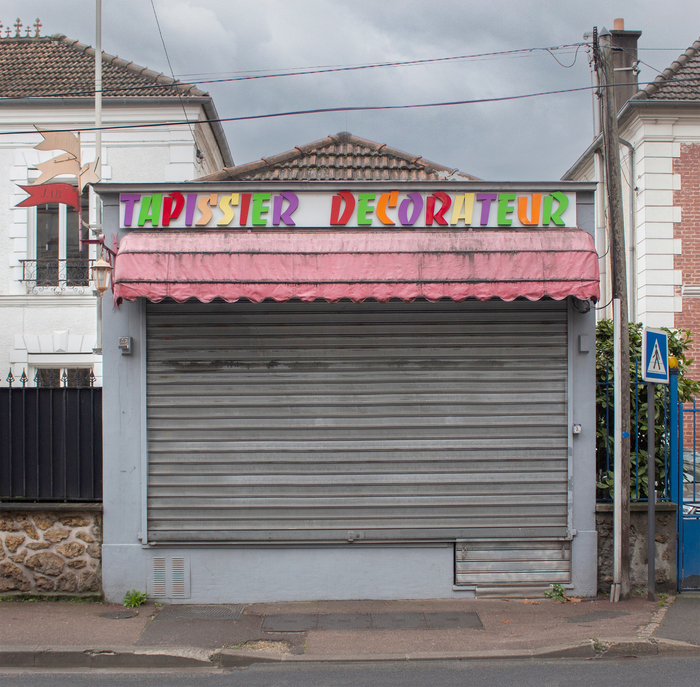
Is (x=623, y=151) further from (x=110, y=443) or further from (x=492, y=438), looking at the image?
(x=110, y=443)

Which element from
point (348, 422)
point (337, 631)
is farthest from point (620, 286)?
point (337, 631)

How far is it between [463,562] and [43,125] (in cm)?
1266

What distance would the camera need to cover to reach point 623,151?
55.4ft

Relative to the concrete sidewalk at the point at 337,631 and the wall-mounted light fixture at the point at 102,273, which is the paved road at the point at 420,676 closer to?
the concrete sidewalk at the point at 337,631

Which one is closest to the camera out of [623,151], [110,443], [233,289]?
[233,289]

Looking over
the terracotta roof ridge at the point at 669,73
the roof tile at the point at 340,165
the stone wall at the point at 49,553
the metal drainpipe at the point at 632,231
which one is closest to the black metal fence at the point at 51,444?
the stone wall at the point at 49,553

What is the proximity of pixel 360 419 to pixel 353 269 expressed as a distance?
1701mm

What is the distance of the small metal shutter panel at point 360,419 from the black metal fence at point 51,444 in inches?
29.9

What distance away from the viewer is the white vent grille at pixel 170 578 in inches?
281

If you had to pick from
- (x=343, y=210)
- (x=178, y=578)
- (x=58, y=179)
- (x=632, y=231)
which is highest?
(x=58, y=179)

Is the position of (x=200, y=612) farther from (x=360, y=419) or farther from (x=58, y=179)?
(x=58, y=179)

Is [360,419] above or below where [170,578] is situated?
above

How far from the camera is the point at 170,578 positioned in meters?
7.15

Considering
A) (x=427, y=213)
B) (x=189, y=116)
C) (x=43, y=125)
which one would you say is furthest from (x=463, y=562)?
(x=43, y=125)
